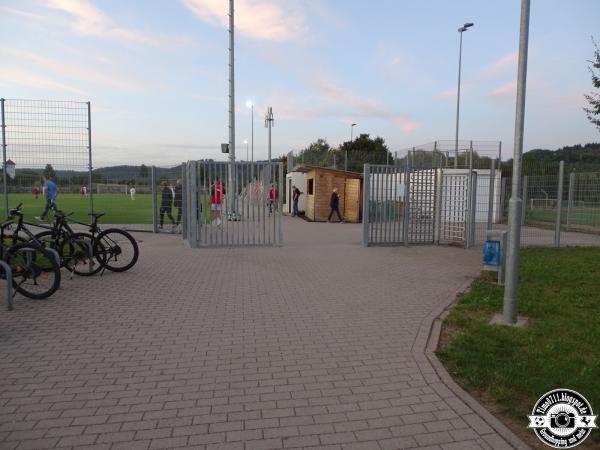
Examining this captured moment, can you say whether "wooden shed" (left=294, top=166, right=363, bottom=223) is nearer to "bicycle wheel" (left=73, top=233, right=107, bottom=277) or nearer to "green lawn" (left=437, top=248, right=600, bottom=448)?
"green lawn" (left=437, top=248, right=600, bottom=448)

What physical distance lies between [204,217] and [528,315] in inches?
355

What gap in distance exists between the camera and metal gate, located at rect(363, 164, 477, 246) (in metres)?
13.4

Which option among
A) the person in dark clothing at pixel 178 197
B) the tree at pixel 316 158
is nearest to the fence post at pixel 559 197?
the person in dark clothing at pixel 178 197

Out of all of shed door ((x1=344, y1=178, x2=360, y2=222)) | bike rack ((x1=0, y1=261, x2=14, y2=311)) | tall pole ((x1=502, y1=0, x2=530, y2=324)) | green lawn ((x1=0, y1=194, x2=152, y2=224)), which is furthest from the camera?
shed door ((x1=344, y1=178, x2=360, y2=222))

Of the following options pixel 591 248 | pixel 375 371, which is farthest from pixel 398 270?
pixel 591 248

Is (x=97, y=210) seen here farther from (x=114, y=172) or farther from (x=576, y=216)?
(x=576, y=216)

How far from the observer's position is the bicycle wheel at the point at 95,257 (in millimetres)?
8344

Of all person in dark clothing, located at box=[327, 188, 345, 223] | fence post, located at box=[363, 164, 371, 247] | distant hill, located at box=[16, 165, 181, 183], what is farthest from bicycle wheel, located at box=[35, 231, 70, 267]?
person in dark clothing, located at box=[327, 188, 345, 223]

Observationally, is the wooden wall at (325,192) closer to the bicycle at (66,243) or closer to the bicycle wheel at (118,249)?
the bicycle wheel at (118,249)

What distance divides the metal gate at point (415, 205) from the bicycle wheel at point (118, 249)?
258 inches

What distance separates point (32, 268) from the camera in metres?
6.72

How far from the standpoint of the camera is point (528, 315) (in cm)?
623

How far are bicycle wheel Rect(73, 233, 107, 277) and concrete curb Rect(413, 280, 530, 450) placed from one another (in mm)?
5820

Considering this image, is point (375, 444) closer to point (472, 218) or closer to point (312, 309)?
point (312, 309)
